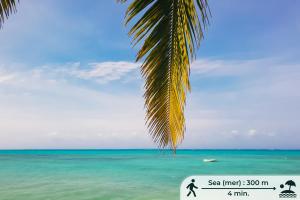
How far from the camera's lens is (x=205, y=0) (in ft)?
7.09

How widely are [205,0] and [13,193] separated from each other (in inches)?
565

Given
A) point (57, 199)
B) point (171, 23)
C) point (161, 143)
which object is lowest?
point (57, 199)

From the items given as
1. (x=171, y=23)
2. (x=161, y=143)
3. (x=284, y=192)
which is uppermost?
(x=171, y=23)

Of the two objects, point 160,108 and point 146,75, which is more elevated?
point 146,75

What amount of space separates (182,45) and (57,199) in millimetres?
11923

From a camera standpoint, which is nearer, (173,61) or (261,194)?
(173,61)

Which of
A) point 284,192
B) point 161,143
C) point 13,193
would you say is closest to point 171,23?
point 161,143

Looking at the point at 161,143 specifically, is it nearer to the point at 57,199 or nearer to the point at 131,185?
the point at 57,199

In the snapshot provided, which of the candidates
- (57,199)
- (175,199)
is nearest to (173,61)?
(175,199)

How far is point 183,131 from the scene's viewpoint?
2488 millimetres

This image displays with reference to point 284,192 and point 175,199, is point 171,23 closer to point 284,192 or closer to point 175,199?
point 284,192

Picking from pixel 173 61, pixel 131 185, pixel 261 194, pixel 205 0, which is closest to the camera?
pixel 205 0

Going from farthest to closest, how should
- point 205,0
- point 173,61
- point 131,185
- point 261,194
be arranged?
1. point 131,185
2. point 261,194
3. point 173,61
4. point 205,0

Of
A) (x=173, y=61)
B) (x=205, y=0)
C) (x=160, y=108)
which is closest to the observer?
(x=205, y=0)
